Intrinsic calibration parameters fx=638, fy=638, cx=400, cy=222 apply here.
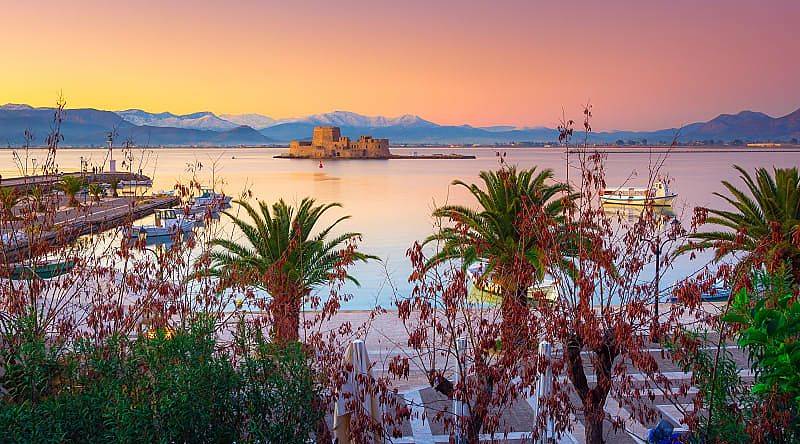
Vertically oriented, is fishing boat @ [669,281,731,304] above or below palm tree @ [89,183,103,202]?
below

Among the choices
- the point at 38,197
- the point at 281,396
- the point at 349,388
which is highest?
the point at 38,197

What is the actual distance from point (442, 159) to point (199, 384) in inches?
7440

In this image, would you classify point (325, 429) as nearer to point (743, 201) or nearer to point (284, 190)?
point (743, 201)

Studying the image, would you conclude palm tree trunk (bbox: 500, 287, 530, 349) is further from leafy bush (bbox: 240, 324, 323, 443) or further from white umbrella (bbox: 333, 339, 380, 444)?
leafy bush (bbox: 240, 324, 323, 443)

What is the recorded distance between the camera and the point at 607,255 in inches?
249

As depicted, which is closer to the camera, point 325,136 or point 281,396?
point 281,396

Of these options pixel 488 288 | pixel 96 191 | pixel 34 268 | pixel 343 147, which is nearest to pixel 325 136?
pixel 343 147

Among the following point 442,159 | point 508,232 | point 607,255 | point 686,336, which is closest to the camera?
point 686,336

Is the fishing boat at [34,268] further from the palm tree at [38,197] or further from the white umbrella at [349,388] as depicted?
the white umbrella at [349,388]

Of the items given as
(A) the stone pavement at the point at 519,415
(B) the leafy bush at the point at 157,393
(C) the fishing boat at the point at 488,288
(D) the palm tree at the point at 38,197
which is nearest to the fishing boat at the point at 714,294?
(A) the stone pavement at the point at 519,415

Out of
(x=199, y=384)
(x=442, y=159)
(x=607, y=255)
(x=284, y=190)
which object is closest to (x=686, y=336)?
(x=607, y=255)

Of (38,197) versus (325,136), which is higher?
(325,136)

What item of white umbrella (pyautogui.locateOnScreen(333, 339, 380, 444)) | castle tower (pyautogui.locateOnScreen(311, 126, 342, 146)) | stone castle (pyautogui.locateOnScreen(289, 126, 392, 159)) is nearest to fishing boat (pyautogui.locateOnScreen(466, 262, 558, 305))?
white umbrella (pyautogui.locateOnScreen(333, 339, 380, 444))

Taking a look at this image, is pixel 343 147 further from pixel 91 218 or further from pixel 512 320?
pixel 512 320
